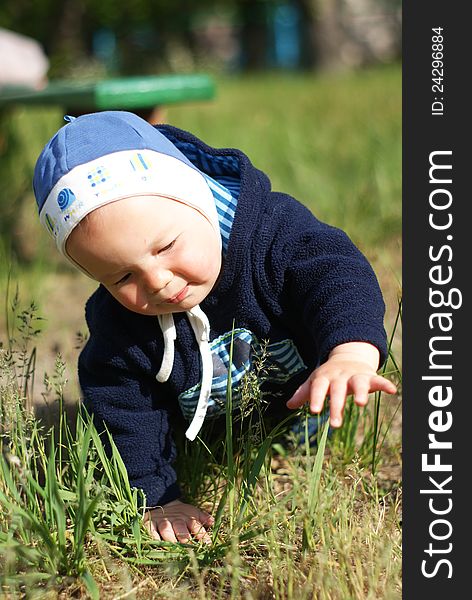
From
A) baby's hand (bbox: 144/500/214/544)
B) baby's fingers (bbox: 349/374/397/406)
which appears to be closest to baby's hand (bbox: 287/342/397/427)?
baby's fingers (bbox: 349/374/397/406)

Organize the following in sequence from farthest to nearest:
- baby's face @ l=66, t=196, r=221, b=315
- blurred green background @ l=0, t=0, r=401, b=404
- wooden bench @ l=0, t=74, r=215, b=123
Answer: blurred green background @ l=0, t=0, r=401, b=404 < wooden bench @ l=0, t=74, r=215, b=123 < baby's face @ l=66, t=196, r=221, b=315

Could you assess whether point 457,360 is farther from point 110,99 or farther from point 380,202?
point 380,202

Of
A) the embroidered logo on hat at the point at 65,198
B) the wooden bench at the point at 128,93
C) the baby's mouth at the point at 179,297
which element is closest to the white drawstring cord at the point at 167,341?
the baby's mouth at the point at 179,297

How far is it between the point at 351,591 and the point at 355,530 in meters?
0.14

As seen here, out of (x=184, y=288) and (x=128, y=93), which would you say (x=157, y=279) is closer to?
(x=184, y=288)

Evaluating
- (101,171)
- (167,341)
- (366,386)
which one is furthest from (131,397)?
(366,386)

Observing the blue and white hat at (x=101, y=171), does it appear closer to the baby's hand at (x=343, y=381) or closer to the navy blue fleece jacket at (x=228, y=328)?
the navy blue fleece jacket at (x=228, y=328)

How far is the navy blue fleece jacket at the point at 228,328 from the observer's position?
1808 mm

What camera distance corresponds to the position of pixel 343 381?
4.80 feet

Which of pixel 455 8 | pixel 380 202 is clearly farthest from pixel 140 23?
pixel 455 8

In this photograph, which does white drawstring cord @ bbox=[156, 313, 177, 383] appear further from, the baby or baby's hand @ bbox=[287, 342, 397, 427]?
baby's hand @ bbox=[287, 342, 397, 427]

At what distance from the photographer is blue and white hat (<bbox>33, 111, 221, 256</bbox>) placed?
5.26 feet

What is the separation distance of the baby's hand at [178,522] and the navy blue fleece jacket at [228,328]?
0.09ft

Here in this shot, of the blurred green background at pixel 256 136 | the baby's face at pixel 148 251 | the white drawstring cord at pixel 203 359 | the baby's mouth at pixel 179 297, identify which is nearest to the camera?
the baby's face at pixel 148 251
